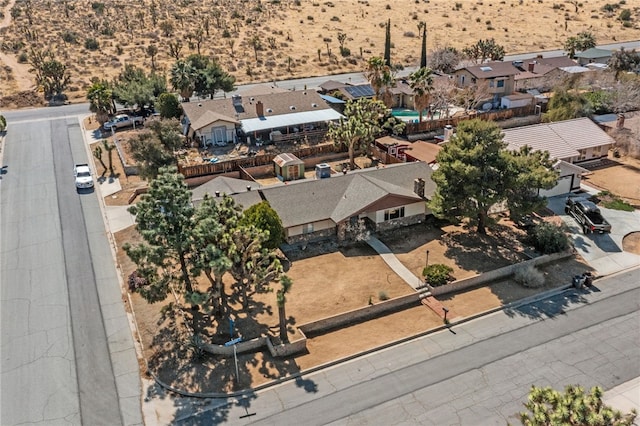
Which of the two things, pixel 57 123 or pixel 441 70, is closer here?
pixel 57 123

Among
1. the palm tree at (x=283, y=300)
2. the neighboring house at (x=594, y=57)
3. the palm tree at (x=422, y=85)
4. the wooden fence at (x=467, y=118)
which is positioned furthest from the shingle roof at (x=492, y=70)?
the palm tree at (x=283, y=300)

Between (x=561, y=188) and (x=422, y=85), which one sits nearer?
(x=561, y=188)

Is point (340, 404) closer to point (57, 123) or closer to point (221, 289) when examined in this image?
point (221, 289)

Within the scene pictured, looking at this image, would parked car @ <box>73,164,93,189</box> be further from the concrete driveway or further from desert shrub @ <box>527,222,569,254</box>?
the concrete driveway

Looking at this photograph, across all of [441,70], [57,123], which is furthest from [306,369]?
[441,70]

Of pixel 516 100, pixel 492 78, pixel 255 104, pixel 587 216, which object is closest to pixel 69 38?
pixel 255 104

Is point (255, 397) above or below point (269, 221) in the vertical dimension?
below

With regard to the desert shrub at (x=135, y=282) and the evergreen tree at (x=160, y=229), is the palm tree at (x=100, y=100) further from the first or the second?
the evergreen tree at (x=160, y=229)

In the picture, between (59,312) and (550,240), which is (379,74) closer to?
(550,240)
